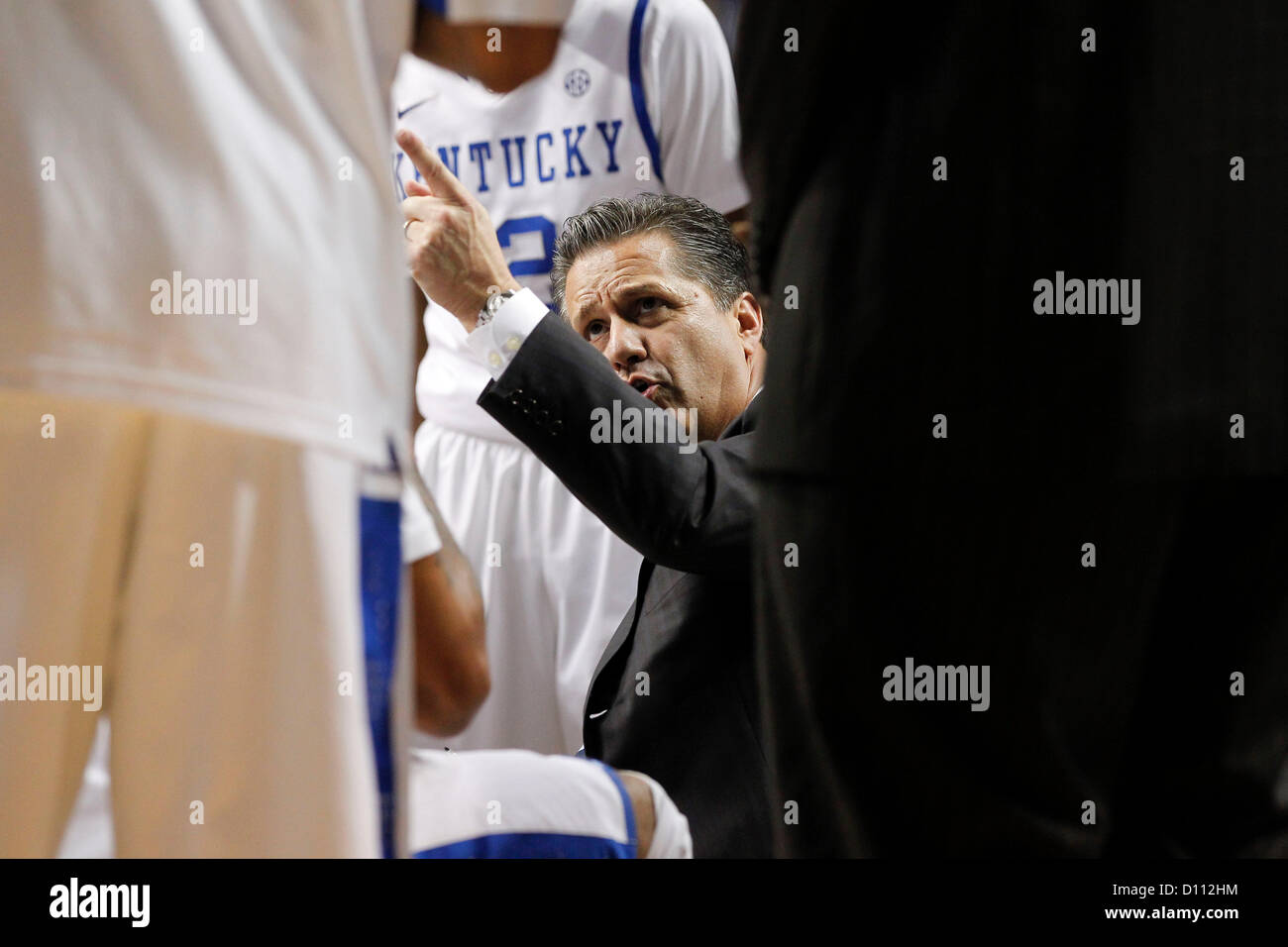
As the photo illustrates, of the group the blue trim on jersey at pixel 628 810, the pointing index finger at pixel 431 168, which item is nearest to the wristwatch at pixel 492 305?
the pointing index finger at pixel 431 168

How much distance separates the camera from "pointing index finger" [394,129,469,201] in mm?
1191

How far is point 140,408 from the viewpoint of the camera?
0.97m

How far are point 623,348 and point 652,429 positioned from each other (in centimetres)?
12

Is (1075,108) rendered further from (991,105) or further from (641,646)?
(641,646)

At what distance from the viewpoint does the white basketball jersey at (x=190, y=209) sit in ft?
3.20

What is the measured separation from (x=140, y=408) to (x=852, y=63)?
1.92ft

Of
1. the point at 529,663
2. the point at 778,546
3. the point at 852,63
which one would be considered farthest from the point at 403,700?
the point at 852,63

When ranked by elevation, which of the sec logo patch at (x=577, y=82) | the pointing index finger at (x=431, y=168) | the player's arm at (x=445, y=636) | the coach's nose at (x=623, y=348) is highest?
the sec logo patch at (x=577, y=82)

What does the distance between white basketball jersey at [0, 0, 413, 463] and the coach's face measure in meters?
0.30

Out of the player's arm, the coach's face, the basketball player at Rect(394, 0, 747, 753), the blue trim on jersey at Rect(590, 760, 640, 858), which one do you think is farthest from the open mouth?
the blue trim on jersey at Rect(590, 760, 640, 858)

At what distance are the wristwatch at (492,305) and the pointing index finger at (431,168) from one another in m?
0.10

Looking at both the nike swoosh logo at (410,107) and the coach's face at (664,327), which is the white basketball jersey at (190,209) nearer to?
the nike swoosh logo at (410,107)

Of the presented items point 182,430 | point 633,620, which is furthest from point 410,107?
point 633,620

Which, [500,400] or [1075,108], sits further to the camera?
[500,400]
